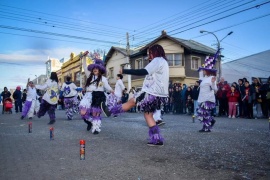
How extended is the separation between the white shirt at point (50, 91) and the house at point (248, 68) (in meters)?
28.5

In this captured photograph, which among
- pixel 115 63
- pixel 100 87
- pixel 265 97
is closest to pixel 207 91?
pixel 100 87

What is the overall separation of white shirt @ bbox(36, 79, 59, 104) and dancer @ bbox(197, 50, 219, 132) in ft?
20.3

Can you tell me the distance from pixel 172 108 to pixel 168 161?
14.8 m

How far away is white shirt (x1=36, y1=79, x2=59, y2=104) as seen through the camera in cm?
1039

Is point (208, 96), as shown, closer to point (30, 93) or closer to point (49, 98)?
point (49, 98)

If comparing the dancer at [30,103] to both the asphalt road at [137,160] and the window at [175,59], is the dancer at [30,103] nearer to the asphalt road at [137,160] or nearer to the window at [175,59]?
the asphalt road at [137,160]

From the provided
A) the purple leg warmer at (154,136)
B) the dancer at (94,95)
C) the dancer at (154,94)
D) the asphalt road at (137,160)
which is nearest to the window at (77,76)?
the dancer at (94,95)

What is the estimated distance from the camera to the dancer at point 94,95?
725 cm

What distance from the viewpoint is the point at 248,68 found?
35.4m

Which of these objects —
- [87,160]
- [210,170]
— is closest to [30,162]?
[87,160]

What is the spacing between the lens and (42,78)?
87.2 m

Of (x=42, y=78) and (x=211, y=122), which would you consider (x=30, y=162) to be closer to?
(x=211, y=122)

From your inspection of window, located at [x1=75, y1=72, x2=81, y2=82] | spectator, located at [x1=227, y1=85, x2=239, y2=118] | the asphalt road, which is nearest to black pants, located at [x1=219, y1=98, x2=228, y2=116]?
spectator, located at [x1=227, y1=85, x2=239, y2=118]

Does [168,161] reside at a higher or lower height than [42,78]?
lower
